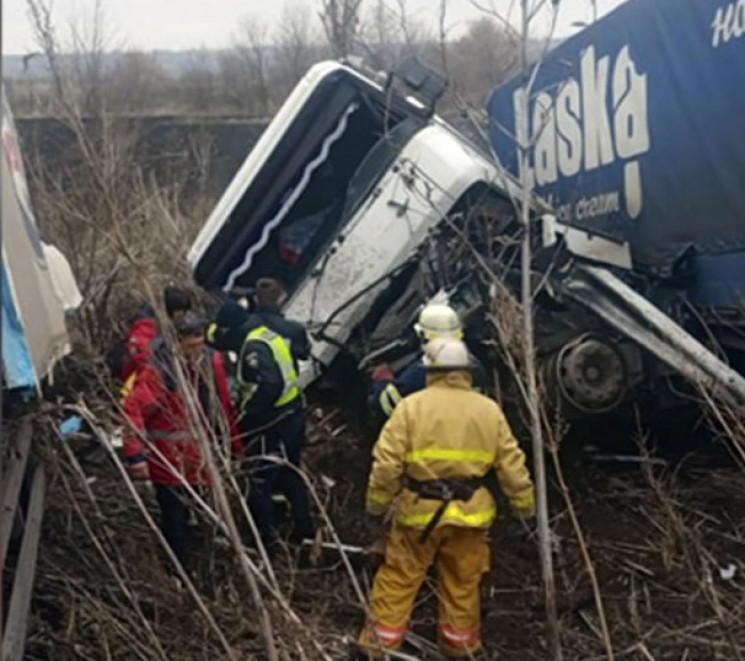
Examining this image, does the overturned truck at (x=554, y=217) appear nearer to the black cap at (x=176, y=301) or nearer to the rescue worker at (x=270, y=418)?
the rescue worker at (x=270, y=418)

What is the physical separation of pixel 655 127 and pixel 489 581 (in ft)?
7.27

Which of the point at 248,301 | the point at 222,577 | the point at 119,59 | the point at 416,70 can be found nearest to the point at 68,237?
the point at 248,301

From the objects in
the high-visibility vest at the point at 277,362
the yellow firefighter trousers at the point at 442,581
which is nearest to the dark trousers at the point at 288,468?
the high-visibility vest at the point at 277,362

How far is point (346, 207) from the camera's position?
24.4 ft

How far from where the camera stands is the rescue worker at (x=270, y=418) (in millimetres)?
5941

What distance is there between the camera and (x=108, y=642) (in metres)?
4.30

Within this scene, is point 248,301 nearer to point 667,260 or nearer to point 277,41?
point 667,260

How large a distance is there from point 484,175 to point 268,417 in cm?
189

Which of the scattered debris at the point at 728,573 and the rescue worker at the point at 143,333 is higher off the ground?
the rescue worker at the point at 143,333

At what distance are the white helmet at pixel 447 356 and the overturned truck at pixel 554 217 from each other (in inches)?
23.1

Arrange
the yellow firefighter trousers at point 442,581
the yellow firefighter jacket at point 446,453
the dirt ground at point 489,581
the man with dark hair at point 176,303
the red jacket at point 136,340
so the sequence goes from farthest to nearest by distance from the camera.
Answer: the red jacket at point 136,340 < the man with dark hair at point 176,303 < the yellow firefighter trousers at point 442,581 < the yellow firefighter jacket at point 446,453 < the dirt ground at point 489,581

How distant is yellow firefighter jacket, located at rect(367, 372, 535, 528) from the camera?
470 cm

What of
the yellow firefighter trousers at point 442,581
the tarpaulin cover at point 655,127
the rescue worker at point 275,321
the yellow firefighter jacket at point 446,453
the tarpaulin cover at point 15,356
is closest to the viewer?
the tarpaulin cover at point 15,356

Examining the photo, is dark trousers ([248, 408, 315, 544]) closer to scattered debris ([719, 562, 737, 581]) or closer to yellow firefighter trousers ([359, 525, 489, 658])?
yellow firefighter trousers ([359, 525, 489, 658])
